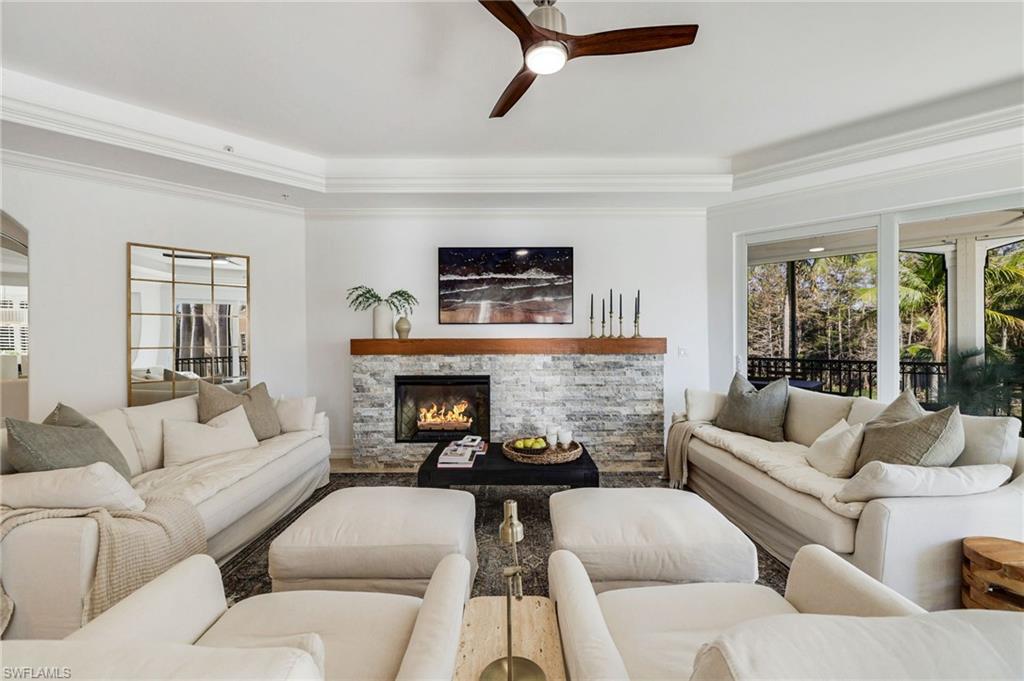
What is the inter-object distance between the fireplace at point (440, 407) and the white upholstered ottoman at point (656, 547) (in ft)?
7.82

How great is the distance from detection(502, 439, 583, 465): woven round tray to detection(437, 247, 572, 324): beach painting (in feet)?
5.44

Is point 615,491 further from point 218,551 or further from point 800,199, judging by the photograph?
point 800,199

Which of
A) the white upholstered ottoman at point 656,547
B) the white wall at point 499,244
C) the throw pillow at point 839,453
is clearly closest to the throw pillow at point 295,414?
the white wall at point 499,244

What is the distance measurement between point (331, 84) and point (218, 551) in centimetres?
271

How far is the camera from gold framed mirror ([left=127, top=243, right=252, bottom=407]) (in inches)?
134

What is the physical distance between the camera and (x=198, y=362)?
3705mm

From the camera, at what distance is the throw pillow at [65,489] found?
69.9 inches

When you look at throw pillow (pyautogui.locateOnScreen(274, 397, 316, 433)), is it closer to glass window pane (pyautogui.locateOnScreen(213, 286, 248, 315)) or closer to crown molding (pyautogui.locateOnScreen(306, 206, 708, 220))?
glass window pane (pyautogui.locateOnScreen(213, 286, 248, 315))

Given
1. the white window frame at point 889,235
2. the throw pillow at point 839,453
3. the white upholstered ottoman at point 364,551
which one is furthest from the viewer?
the white window frame at point 889,235

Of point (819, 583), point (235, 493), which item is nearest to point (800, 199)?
point (819, 583)

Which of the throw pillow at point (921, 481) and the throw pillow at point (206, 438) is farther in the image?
the throw pillow at point (206, 438)

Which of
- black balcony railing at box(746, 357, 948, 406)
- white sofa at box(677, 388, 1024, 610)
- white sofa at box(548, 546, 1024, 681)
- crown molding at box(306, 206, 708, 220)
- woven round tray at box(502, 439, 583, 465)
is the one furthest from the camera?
crown molding at box(306, 206, 708, 220)

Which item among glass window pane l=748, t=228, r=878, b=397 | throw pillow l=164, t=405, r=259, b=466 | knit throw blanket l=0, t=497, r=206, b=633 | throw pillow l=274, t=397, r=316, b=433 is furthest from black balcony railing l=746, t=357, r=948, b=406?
knit throw blanket l=0, t=497, r=206, b=633

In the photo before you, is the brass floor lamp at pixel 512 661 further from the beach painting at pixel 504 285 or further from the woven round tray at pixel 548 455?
the beach painting at pixel 504 285
